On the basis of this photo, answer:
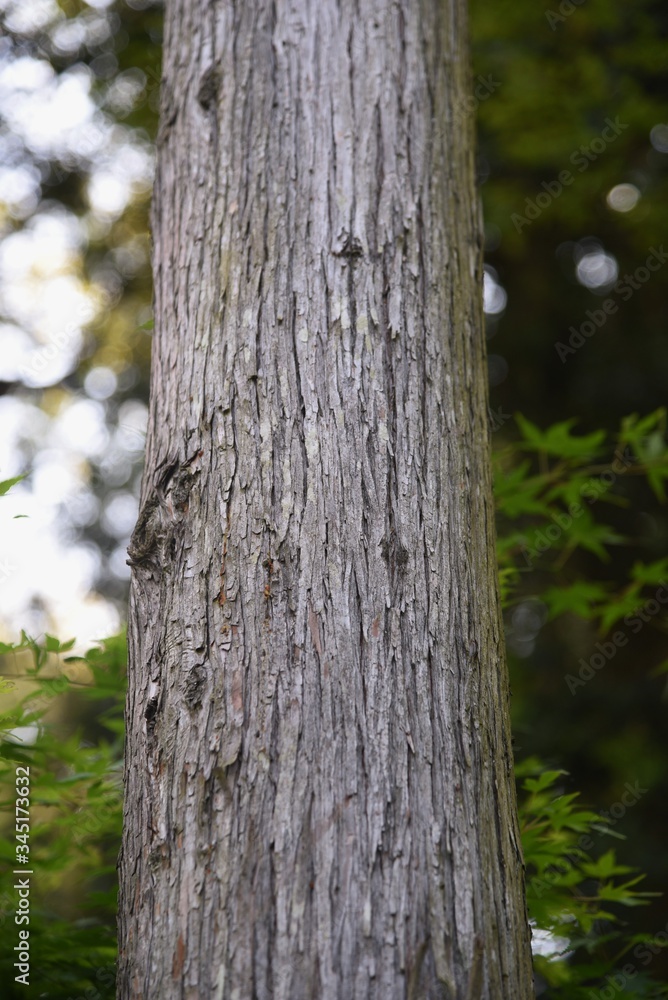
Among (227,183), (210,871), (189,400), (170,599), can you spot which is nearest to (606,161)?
(227,183)

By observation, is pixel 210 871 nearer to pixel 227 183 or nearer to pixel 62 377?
pixel 227 183

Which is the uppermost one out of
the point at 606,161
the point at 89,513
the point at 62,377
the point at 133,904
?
the point at 606,161

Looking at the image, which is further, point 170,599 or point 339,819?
point 170,599

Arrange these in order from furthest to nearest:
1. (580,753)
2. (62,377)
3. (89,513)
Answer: (89,513), (62,377), (580,753)

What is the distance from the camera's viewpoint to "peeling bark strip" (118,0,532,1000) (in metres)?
1.02

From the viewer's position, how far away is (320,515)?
1191mm

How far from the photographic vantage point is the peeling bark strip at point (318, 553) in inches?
40.3

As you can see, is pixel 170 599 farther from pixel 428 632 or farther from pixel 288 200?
pixel 288 200

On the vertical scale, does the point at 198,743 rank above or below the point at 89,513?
below

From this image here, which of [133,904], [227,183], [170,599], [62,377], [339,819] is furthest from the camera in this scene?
[62,377]

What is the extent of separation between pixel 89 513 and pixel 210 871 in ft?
17.3

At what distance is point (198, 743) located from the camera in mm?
1125

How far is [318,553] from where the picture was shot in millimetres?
1170

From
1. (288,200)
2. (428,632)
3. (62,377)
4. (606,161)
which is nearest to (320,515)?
(428,632)
